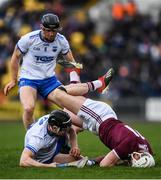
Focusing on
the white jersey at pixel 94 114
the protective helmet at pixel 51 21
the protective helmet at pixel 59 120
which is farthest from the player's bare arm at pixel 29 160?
the protective helmet at pixel 51 21

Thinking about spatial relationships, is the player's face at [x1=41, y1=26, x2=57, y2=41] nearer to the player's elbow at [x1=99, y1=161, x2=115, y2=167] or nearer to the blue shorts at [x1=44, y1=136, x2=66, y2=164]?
the blue shorts at [x1=44, y1=136, x2=66, y2=164]

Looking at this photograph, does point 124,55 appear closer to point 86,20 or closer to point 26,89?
point 86,20

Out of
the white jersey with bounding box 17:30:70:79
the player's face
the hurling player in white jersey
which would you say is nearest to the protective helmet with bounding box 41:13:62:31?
the player's face

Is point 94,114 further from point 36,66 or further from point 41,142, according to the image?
point 36,66

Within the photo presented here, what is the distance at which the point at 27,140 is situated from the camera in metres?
11.4

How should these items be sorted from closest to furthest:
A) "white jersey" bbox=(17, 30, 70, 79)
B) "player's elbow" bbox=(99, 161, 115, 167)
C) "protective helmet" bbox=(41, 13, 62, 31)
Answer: "player's elbow" bbox=(99, 161, 115, 167) → "protective helmet" bbox=(41, 13, 62, 31) → "white jersey" bbox=(17, 30, 70, 79)

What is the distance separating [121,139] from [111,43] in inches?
624

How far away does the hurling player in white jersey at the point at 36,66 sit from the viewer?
44.4ft

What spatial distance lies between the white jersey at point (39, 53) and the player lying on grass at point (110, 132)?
150 cm

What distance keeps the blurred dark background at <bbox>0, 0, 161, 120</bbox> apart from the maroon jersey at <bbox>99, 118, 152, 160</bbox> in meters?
12.2

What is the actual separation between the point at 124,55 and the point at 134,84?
4.75 ft

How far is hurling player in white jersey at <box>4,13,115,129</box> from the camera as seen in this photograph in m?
13.5

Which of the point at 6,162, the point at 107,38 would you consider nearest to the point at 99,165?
the point at 6,162

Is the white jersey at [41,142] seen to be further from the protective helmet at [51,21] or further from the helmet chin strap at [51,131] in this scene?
the protective helmet at [51,21]
